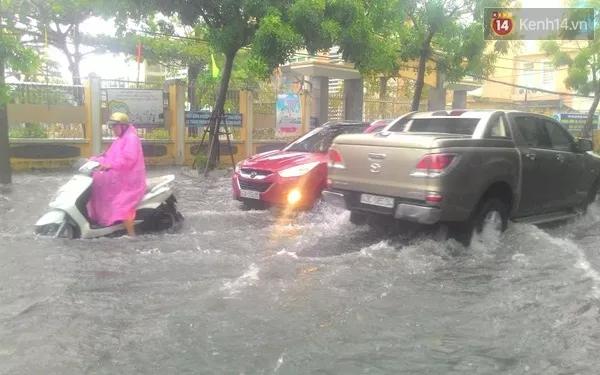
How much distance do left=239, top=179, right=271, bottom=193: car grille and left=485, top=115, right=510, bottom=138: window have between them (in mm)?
3004

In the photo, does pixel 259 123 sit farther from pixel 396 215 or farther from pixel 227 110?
pixel 396 215

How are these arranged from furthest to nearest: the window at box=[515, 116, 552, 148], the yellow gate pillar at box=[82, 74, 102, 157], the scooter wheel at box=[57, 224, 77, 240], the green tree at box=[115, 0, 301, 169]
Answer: the yellow gate pillar at box=[82, 74, 102, 157]
the green tree at box=[115, 0, 301, 169]
the window at box=[515, 116, 552, 148]
the scooter wheel at box=[57, 224, 77, 240]

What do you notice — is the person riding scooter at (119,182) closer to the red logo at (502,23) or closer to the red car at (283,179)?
the red car at (283,179)

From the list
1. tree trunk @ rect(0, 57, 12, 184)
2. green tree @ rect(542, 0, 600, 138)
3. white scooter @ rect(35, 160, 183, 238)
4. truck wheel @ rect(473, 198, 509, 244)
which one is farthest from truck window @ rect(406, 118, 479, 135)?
green tree @ rect(542, 0, 600, 138)

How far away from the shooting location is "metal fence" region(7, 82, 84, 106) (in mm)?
13842

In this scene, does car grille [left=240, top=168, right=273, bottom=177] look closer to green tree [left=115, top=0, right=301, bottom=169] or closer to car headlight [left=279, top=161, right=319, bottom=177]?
car headlight [left=279, top=161, right=319, bottom=177]

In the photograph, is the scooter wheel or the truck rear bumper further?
the scooter wheel

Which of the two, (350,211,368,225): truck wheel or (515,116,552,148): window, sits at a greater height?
(515,116,552,148): window

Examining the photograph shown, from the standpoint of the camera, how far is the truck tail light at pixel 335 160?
6.76 metres

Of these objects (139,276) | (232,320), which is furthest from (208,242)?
(232,320)

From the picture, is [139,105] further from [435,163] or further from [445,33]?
[435,163]

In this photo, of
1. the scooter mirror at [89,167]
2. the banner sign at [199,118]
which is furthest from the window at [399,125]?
the banner sign at [199,118]

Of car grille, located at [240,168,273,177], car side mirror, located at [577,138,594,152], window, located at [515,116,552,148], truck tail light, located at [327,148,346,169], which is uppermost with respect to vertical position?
window, located at [515,116,552,148]

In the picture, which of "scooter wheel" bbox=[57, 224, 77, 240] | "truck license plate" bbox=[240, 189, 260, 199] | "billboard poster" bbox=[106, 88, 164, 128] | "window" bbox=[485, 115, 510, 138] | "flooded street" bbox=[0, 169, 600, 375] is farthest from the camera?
"billboard poster" bbox=[106, 88, 164, 128]
